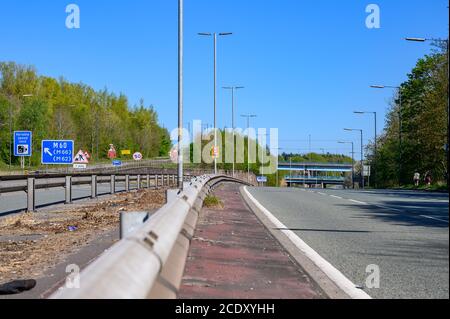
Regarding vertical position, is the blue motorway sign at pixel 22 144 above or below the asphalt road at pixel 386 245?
above

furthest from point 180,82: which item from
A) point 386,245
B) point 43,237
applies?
point 386,245

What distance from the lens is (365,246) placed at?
970 centimetres

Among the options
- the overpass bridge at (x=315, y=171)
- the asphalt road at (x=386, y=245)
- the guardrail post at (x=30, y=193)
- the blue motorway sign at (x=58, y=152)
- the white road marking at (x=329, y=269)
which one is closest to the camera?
the white road marking at (x=329, y=269)

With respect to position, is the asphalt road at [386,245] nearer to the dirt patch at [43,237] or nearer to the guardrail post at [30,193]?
the dirt patch at [43,237]

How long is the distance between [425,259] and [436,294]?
9.89 ft

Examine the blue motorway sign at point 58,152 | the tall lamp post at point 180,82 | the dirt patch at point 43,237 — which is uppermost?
the tall lamp post at point 180,82

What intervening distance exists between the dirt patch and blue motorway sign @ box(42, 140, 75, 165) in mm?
15473

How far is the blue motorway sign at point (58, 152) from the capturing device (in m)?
32.5

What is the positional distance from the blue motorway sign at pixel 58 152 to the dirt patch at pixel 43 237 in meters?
15.5

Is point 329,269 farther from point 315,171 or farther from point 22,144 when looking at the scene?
point 315,171

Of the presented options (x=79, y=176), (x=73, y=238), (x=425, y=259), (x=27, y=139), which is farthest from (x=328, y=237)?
(x=27, y=139)

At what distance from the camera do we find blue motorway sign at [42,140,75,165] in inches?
1280

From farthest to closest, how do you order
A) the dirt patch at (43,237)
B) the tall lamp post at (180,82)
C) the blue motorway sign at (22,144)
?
the blue motorway sign at (22,144) < the tall lamp post at (180,82) < the dirt patch at (43,237)

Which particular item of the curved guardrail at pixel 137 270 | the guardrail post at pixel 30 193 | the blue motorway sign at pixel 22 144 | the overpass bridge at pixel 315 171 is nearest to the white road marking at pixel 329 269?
the curved guardrail at pixel 137 270
